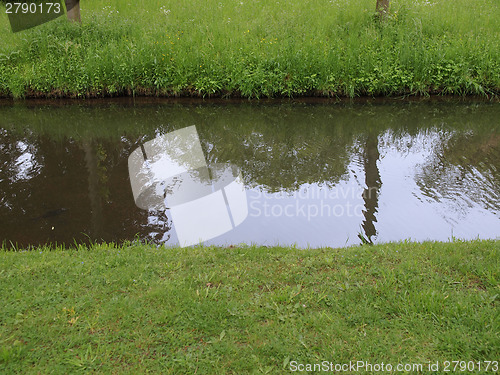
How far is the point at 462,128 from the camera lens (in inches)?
352

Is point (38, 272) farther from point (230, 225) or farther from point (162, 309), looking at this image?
point (230, 225)

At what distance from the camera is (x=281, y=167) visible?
7375 millimetres

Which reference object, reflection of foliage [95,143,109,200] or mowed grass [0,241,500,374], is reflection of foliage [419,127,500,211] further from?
reflection of foliage [95,143,109,200]

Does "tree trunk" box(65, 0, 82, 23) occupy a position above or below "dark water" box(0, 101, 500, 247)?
above

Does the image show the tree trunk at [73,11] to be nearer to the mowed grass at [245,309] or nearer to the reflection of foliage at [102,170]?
the reflection of foliage at [102,170]

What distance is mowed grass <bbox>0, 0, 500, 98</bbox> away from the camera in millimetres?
10453

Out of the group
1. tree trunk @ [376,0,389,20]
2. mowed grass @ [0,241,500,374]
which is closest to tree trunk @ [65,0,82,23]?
tree trunk @ [376,0,389,20]

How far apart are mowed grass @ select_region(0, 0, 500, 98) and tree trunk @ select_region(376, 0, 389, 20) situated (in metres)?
0.21

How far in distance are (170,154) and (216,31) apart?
526 centimetres

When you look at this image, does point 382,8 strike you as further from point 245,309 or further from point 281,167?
point 245,309

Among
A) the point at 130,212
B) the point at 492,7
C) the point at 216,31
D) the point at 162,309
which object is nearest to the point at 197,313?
the point at 162,309

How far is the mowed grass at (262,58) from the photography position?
10453 mm

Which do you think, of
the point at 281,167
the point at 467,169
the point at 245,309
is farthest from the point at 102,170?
the point at 467,169

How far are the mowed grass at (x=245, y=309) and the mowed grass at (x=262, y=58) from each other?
680 cm
